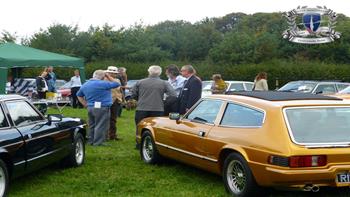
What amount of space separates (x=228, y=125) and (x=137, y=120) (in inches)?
139

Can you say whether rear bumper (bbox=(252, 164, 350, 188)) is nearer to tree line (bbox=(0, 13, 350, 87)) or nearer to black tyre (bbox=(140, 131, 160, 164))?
black tyre (bbox=(140, 131, 160, 164))

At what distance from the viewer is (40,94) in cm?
1770

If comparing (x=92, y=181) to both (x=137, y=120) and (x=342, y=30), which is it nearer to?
(x=137, y=120)

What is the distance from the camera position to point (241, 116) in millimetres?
6660

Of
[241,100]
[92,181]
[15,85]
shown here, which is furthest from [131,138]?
[15,85]

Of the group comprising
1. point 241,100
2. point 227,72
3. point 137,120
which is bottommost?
point 227,72

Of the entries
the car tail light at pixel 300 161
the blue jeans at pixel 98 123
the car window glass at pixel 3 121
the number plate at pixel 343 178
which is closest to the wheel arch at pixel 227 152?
the car tail light at pixel 300 161

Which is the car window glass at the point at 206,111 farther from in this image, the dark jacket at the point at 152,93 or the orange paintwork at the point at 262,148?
the dark jacket at the point at 152,93

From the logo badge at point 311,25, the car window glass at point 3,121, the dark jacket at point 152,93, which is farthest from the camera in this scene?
the logo badge at point 311,25

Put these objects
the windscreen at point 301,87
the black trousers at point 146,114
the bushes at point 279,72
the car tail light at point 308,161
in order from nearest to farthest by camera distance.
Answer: the car tail light at point 308,161, the black trousers at point 146,114, the windscreen at point 301,87, the bushes at point 279,72

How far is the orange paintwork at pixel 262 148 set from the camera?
5.68 m

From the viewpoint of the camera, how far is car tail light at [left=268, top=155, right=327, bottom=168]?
221 inches

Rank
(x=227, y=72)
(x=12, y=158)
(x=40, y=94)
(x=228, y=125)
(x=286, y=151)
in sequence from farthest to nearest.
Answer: (x=227, y=72) → (x=40, y=94) → (x=228, y=125) → (x=12, y=158) → (x=286, y=151)

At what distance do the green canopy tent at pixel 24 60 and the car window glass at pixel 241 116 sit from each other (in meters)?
8.48
